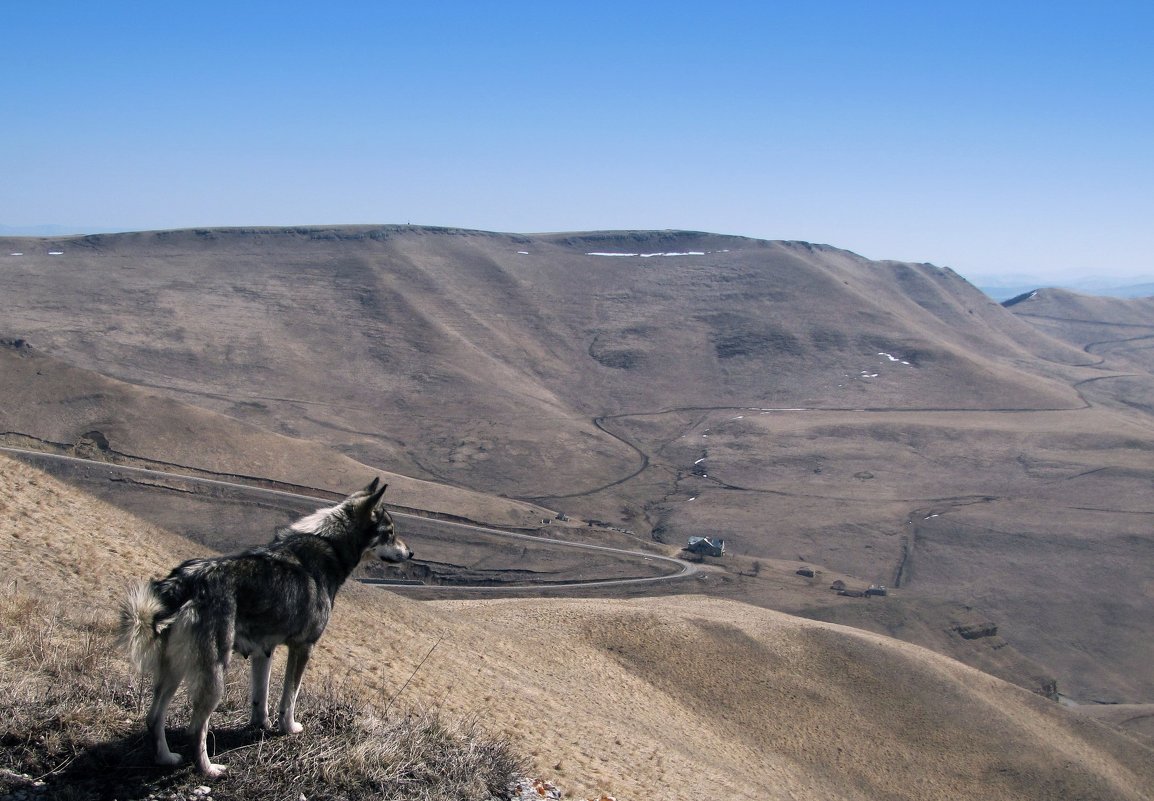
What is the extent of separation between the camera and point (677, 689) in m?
24.7

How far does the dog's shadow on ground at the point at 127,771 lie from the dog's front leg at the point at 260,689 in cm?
56

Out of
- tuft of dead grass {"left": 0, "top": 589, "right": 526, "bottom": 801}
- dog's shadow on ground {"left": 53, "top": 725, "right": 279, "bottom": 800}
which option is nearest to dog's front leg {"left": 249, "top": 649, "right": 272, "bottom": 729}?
tuft of dead grass {"left": 0, "top": 589, "right": 526, "bottom": 801}

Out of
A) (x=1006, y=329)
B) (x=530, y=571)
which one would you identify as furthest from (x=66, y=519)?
(x=1006, y=329)

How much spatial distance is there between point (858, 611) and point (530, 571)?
65.7ft

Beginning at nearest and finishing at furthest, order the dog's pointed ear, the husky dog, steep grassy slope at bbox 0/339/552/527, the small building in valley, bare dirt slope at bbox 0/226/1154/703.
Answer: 1. the husky dog
2. the dog's pointed ear
3. steep grassy slope at bbox 0/339/552/527
4. the small building in valley
5. bare dirt slope at bbox 0/226/1154/703

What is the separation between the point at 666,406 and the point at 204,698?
112 metres

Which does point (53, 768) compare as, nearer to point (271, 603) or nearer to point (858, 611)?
point (271, 603)

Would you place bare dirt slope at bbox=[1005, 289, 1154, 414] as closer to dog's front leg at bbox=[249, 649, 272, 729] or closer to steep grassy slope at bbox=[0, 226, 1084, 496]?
steep grassy slope at bbox=[0, 226, 1084, 496]

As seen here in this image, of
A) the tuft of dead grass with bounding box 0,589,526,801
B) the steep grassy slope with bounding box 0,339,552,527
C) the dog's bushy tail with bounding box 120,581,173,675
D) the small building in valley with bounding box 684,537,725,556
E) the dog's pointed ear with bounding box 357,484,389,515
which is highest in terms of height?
the dog's pointed ear with bounding box 357,484,389,515

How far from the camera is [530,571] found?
54688 mm

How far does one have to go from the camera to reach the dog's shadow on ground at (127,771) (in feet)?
22.4

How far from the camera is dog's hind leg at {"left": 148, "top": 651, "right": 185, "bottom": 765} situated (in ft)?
23.0

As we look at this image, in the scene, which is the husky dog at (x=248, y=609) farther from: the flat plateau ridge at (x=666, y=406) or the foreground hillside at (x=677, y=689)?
the flat plateau ridge at (x=666, y=406)

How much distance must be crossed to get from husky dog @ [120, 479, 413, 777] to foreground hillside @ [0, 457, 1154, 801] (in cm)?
96
